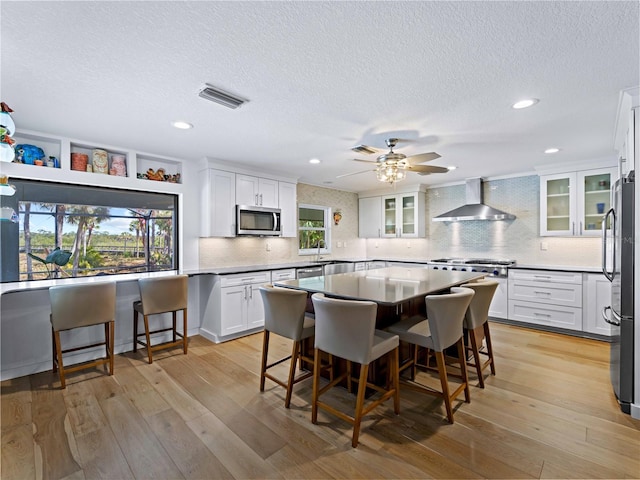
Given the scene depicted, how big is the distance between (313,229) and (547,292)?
3.85 m

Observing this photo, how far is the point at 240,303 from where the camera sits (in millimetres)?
4133

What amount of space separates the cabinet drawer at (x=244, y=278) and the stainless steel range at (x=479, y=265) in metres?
2.90

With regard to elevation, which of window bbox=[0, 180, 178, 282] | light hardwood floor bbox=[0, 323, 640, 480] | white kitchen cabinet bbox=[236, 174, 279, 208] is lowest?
light hardwood floor bbox=[0, 323, 640, 480]

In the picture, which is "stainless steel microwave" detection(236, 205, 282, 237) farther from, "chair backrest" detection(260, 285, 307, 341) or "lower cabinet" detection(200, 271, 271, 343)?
"chair backrest" detection(260, 285, 307, 341)

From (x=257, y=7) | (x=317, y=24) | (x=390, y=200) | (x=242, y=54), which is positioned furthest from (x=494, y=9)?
(x=390, y=200)

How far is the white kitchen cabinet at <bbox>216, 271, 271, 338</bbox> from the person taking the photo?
3955 mm

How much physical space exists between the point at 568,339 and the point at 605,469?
272cm

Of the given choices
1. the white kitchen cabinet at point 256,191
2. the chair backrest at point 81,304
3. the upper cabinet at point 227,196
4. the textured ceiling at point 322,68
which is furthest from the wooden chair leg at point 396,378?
the white kitchen cabinet at point 256,191

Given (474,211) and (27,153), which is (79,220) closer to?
(27,153)

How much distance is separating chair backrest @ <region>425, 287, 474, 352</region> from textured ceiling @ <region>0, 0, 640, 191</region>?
1.47 m

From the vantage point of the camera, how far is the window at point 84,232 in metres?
3.13

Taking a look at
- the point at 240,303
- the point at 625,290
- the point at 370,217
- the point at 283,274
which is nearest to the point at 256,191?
the point at 283,274

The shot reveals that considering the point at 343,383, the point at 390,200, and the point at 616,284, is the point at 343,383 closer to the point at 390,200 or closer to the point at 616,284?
the point at 616,284

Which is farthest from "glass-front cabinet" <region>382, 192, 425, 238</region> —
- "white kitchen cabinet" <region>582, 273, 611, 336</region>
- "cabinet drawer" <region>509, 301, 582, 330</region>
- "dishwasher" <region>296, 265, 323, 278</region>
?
"white kitchen cabinet" <region>582, 273, 611, 336</region>
